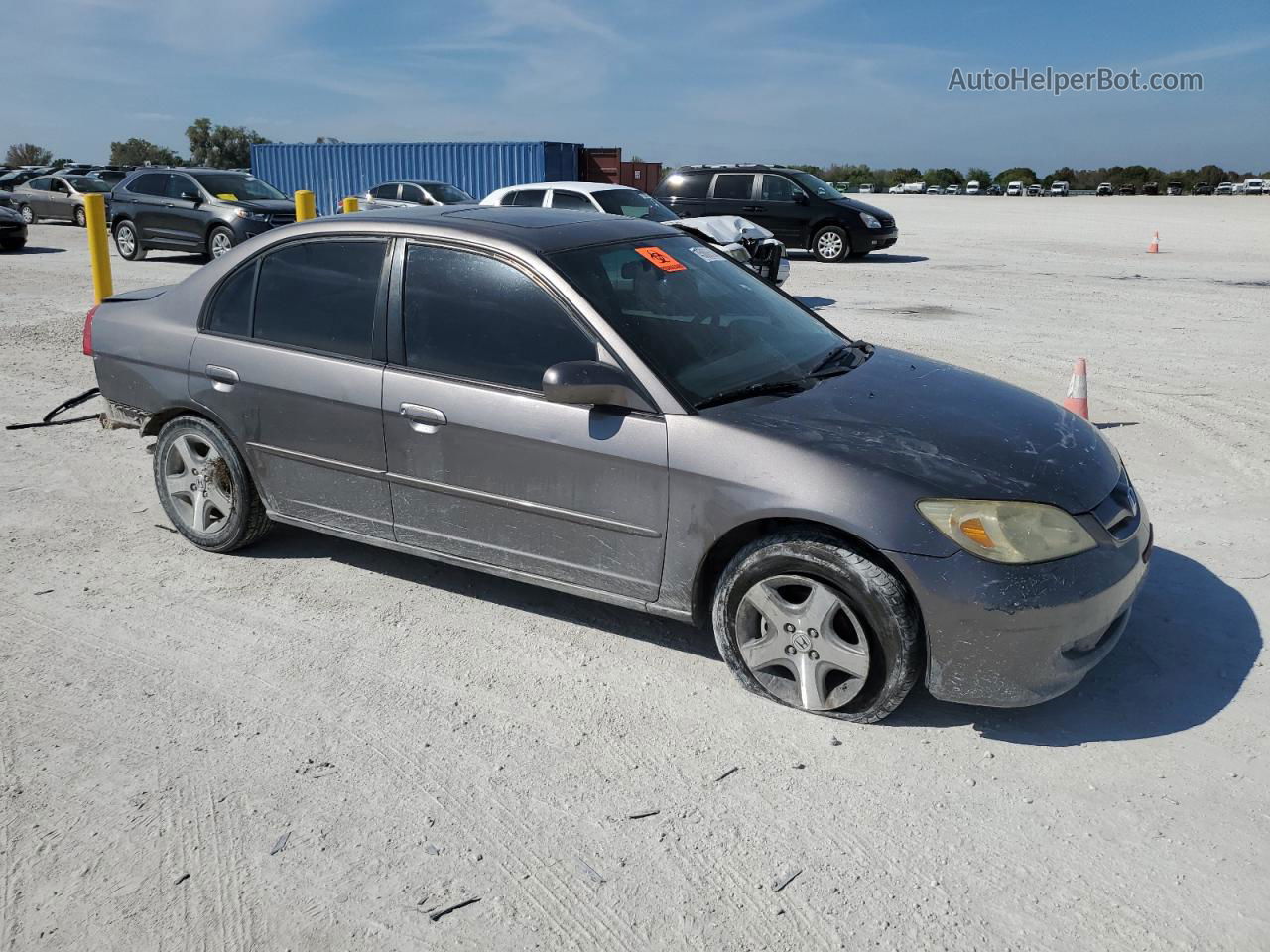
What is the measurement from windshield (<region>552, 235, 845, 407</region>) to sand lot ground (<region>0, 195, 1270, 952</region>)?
3.60 feet

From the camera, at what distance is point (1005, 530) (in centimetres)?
333

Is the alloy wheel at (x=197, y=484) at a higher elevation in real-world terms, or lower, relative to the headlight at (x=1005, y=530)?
lower

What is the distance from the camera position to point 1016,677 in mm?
3342

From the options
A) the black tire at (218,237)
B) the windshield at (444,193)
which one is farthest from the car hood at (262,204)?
the windshield at (444,193)

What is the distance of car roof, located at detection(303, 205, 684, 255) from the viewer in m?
4.28

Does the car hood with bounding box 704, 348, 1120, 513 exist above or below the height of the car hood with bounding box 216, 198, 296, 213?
above

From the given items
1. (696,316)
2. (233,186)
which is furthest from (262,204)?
(696,316)

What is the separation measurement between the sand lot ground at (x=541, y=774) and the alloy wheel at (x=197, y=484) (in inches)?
7.6

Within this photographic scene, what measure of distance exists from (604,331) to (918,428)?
118 cm

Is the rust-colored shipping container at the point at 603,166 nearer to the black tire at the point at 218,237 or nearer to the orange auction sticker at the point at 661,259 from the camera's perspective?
the black tire at the point at 218,237

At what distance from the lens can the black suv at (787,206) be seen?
64.4 feet

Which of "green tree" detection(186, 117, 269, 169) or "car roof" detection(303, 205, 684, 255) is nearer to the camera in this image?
"car roof" detection(303, 205, 684, 255)

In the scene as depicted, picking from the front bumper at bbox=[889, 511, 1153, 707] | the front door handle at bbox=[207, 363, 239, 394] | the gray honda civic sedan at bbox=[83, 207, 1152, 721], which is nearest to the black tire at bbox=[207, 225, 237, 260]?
the gray honda civic sedan at bbox=[83, 207, 1152, 721]

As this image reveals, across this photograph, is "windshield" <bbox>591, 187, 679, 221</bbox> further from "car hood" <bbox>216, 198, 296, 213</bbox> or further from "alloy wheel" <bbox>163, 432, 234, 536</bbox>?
"alloy wheel" <bbox>163, 432, 234, 536</bbox>
